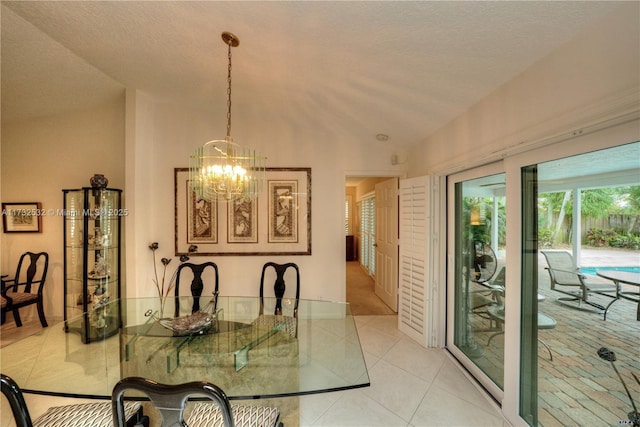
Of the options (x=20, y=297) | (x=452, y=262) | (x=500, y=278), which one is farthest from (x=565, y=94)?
(x=20, y=297)

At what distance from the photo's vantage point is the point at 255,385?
1.32 meters

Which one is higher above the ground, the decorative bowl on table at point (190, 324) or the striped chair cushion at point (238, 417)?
the decorative bowl on table at point (190, 324)

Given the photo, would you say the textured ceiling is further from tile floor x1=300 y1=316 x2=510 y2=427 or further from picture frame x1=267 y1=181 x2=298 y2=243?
tile floor x1=300 y1=316 x2=510 y2=427

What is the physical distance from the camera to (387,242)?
386 centimetres

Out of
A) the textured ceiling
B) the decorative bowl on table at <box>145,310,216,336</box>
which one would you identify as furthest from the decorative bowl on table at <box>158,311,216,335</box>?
the textured ceiling

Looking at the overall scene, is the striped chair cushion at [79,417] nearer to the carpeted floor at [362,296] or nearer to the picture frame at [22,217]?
the carpeted floor at [362,296]

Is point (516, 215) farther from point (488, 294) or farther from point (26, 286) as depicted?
point (26, 286)

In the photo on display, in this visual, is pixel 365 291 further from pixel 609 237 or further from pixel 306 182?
pixel 609 237

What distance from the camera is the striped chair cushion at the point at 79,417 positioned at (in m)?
1.25

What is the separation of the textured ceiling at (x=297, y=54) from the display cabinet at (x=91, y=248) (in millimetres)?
1275

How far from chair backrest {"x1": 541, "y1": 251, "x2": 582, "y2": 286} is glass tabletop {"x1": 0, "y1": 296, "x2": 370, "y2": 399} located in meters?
1.35

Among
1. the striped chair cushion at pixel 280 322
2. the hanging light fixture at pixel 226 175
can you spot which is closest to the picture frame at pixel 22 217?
the hanging light fixture at pixel 226 175

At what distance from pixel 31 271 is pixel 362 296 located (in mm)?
4727

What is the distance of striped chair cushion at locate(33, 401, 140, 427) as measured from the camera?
1.25 meters
